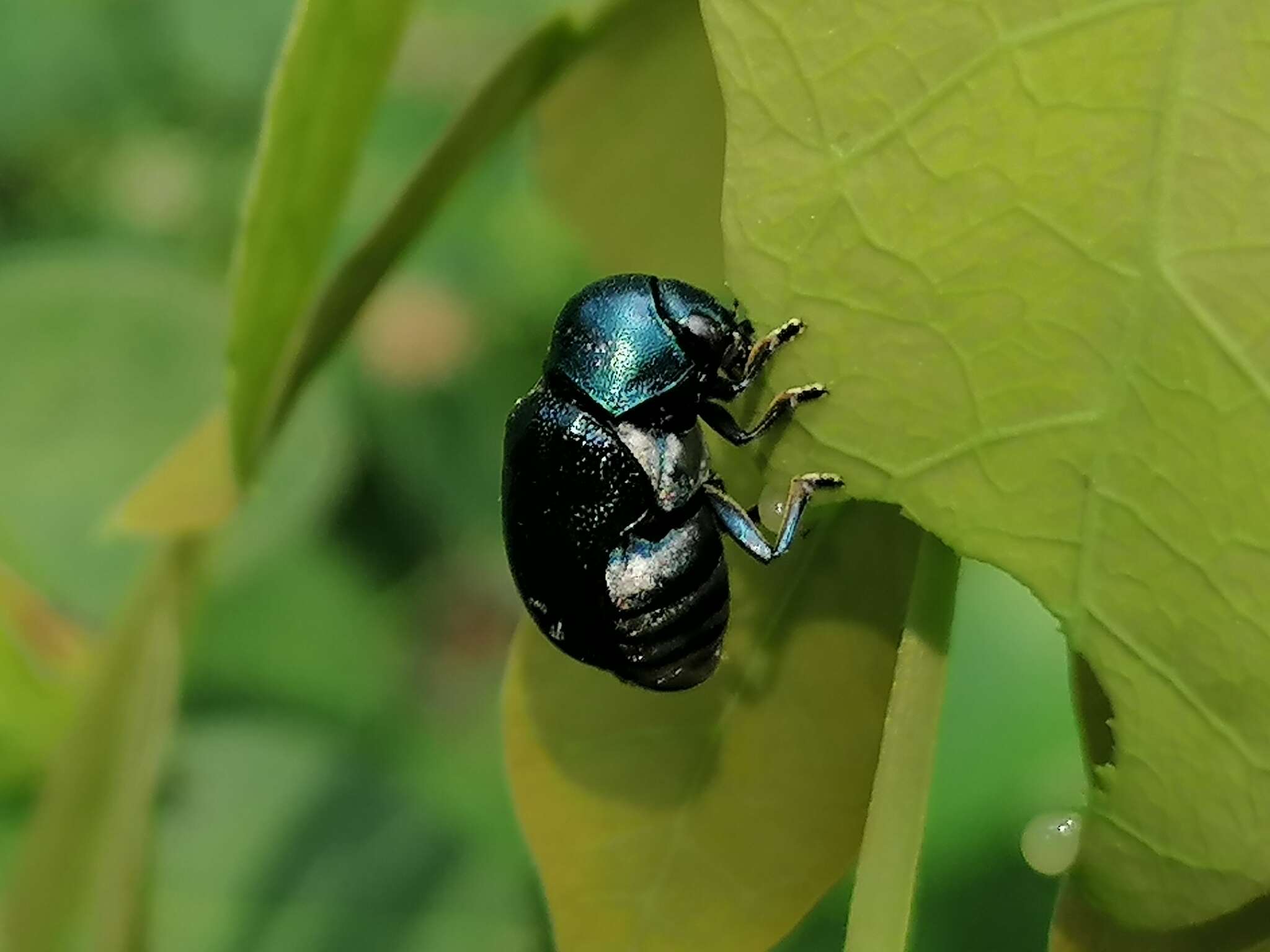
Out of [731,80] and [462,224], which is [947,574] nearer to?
[731,80]

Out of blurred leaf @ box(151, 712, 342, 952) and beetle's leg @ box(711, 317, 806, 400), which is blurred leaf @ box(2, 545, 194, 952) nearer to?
blurred leaf @ box(151, 712, 342, 952)

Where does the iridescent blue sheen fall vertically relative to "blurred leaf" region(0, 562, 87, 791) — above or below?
above

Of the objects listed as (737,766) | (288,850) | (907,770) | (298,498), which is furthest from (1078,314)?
(298,498)

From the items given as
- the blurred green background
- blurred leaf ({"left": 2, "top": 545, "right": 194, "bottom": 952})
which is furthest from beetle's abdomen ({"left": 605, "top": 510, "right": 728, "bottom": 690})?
the blurred green background

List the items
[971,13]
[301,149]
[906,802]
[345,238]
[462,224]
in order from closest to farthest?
[971,13] < [906,802] < [301,149] < [345,238] < [462,224]

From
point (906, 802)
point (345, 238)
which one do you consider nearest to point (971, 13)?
point (906, 802)

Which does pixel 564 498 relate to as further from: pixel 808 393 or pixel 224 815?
pixel 224 815
